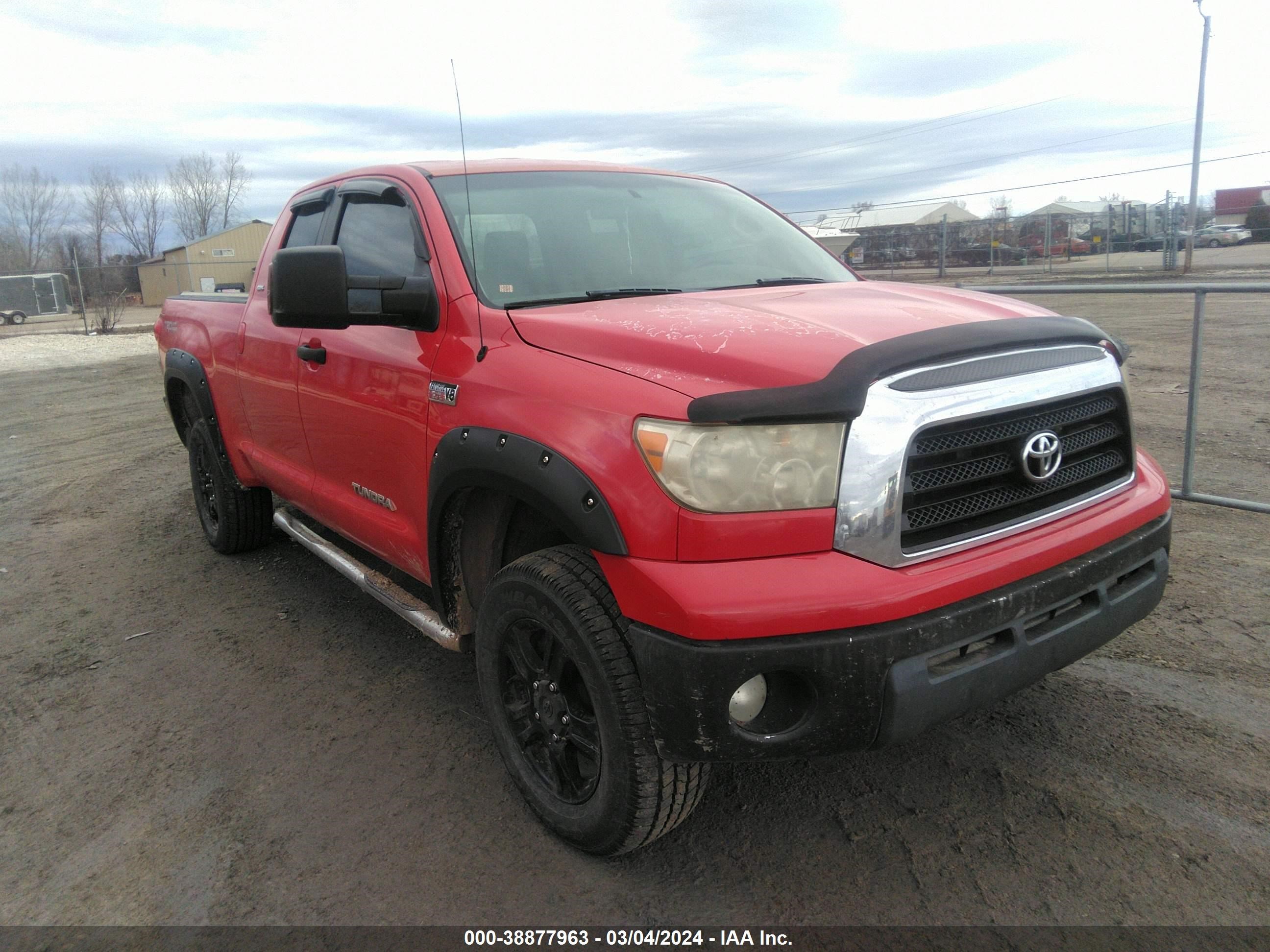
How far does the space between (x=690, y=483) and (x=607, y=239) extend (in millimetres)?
1533

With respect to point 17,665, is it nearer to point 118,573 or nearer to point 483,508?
point 118,573

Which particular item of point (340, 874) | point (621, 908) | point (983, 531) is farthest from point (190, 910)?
point (983, 531)

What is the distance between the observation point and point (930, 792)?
280cm

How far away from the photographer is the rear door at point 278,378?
13.2 ft

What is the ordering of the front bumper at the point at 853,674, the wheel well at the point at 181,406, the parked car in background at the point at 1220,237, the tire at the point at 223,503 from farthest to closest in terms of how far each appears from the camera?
1. the parked car in background at the point at 1220,237
2. the wheel well at the point at 181,406
3. the tire at the point at 223,503
4. the front bumper at the point at 853,674

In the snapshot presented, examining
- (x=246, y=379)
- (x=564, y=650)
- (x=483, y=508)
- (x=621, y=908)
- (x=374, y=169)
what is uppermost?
(x=374, y=169)

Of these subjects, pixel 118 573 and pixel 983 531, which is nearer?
pixel 983 531

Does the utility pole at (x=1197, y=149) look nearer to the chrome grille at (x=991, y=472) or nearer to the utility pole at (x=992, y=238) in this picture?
the utility pole at (x=992, y=238)

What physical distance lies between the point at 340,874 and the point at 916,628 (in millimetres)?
1705

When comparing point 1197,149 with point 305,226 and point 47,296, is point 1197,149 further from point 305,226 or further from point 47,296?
point 47,296

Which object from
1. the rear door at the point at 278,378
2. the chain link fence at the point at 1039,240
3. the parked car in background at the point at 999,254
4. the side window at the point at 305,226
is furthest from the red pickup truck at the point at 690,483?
the parked car in background at the point at 999,254

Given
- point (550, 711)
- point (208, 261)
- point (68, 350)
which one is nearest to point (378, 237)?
point (550, 711)

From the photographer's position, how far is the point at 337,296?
285cm

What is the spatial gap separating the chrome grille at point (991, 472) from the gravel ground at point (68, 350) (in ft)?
58.9
